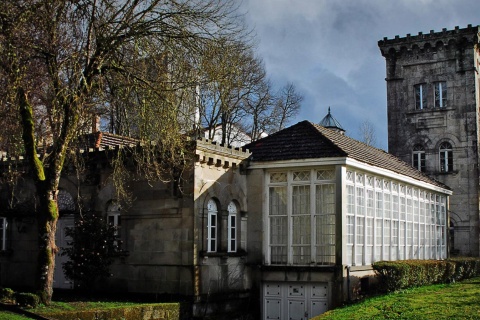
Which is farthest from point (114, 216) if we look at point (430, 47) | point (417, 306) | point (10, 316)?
point (430, 47)

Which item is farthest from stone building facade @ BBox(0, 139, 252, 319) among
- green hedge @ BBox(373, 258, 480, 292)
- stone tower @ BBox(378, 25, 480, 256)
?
stone tower @ BBox(378, 25, 480, 256)

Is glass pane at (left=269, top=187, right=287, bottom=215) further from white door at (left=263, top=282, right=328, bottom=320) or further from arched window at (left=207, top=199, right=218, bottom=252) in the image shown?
white door at (left=263, top=282, right=328, bottom=320)

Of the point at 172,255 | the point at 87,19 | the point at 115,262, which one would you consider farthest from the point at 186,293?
the point at 87,19

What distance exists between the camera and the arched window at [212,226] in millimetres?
21531

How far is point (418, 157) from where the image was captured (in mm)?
42125

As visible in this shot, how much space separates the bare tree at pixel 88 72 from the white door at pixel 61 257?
615cm

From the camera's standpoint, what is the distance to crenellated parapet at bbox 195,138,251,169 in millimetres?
21000

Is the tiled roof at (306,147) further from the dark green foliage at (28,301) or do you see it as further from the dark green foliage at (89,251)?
the dark green foliage at (28,301)

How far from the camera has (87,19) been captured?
1706 centimetres

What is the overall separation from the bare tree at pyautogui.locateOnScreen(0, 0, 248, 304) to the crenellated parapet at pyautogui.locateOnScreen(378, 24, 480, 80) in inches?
1056

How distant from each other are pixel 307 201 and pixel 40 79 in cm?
973

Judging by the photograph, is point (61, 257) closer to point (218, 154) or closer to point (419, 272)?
point (218, 154)

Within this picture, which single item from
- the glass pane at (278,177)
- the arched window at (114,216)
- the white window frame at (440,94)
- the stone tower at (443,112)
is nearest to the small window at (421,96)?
the stone tower at (443,112)

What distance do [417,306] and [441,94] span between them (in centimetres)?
2485
